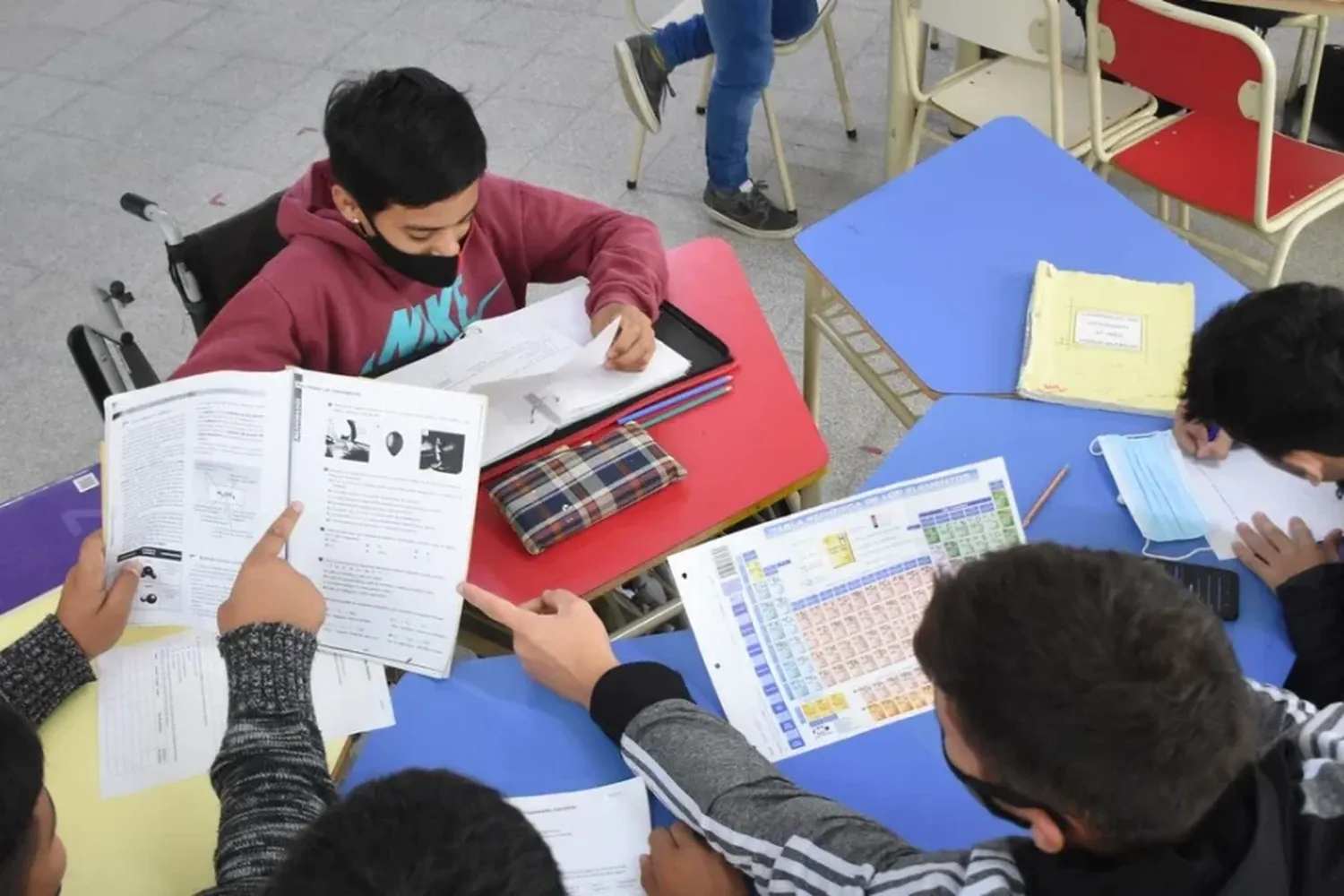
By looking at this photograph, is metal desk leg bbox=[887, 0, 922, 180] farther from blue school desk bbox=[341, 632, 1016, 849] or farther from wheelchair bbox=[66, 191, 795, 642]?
blue school desk bbox=[341, 632, 1016, 849]

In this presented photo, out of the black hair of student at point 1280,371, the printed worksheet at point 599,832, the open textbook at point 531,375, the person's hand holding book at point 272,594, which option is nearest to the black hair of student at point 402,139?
the open textbook at point 531,375

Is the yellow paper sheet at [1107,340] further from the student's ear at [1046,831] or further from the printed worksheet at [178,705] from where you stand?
the printed worksheet at [178,705]

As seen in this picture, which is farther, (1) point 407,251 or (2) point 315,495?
(1) point 407,251

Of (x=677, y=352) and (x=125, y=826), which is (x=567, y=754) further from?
(x=677, y=352)

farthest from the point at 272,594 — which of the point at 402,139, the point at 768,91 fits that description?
the point at 768,91

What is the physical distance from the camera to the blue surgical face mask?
118 centimetres

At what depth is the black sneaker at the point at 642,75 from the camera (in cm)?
271

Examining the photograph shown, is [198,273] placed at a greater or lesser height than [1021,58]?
greater

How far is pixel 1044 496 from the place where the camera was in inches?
48.1

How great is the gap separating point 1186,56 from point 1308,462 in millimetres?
1024

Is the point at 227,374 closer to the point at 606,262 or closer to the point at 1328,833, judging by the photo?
the point at 606,262

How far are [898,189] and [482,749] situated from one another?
1043 millimetres

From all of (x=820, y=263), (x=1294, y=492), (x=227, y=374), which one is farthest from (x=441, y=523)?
(x=1294, y=492)

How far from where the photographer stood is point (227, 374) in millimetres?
1095
